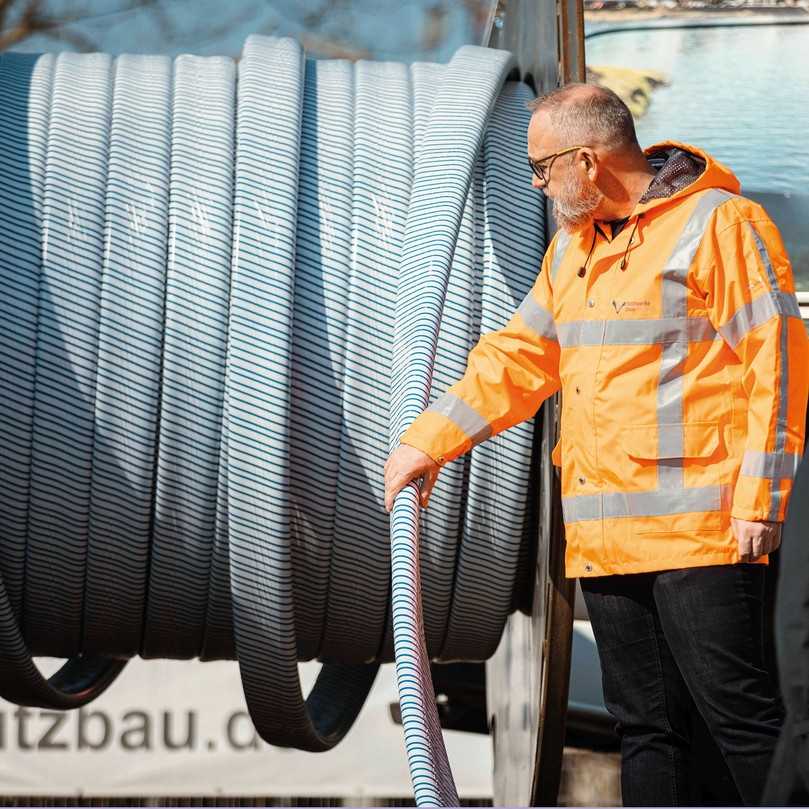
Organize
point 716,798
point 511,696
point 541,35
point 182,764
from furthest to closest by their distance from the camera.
Result: point 182,764, point 511,696, point 541,35, point 716,798

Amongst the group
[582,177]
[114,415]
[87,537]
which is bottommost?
[87,537]

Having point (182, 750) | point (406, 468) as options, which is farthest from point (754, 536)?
point (182, 750)

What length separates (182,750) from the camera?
7.93 m

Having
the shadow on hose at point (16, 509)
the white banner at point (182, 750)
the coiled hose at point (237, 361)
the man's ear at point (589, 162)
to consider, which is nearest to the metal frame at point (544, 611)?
the coiled hose at point (237, 361)

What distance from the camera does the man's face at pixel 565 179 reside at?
8.48ft

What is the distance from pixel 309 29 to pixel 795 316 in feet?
30.8

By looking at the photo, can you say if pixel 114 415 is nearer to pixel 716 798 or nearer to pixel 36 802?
pixel 716 798

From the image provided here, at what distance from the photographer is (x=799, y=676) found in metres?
1.57

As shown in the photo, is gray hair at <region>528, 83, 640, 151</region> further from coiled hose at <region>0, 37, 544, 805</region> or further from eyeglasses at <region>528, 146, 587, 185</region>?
coiled hose at <region>0, 37, 544, 805</region>

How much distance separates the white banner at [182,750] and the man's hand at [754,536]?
5.64 metres

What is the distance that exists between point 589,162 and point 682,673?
0.98 m

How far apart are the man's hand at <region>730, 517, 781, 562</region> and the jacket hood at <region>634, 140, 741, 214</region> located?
62 cm

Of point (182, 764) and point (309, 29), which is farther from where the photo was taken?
point (309, 29)

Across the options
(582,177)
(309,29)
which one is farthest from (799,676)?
(309,29)
